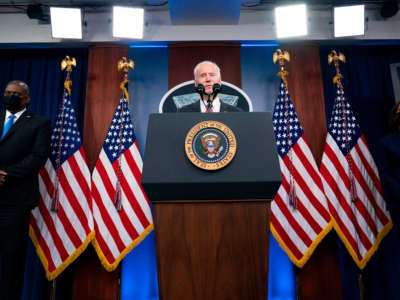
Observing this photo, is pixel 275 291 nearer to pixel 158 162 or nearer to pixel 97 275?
pixel 97 275

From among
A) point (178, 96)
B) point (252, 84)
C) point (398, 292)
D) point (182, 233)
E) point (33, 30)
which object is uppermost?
point (33, 30)

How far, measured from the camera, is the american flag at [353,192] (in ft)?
8.90

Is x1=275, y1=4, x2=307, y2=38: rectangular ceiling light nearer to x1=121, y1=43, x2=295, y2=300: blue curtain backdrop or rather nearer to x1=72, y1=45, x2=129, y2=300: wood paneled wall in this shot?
x1=121, y1=43, x2=295, y2=300: blue curtain backdrop

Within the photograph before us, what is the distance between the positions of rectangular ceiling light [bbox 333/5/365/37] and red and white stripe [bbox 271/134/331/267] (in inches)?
60.6

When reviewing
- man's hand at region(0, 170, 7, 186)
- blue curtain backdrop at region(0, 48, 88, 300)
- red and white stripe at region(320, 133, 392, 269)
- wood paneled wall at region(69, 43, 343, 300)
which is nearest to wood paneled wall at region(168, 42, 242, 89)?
wood paneled wall at region(69, 43, 343, 300)

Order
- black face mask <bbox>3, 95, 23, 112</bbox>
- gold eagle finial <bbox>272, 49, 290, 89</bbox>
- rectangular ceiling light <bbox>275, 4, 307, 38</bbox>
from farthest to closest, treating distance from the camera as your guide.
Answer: rectangular ceiling light <bbox>275, 4, 307, 38</bbox> < gold eagle finial <bbox>272, 49, 290, 89</bbox> < black face mask <bbox>3, 95, 23, 112</bbox>

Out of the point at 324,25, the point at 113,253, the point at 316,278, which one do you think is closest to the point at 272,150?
the point at 113,253

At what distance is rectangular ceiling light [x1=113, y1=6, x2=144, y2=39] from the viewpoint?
3.28 meters

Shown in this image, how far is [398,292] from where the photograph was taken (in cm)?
294

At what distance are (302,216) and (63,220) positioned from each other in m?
2.04

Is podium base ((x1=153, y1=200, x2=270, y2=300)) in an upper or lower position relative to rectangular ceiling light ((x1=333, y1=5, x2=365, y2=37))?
lower

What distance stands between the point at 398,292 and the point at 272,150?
266 centimetres

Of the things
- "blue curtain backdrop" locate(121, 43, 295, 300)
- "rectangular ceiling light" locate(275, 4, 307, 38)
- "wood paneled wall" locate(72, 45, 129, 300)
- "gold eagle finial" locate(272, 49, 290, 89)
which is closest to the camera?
"wood paneled wall" locate(72, 45, 129, 300)

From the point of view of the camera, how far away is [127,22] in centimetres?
328
